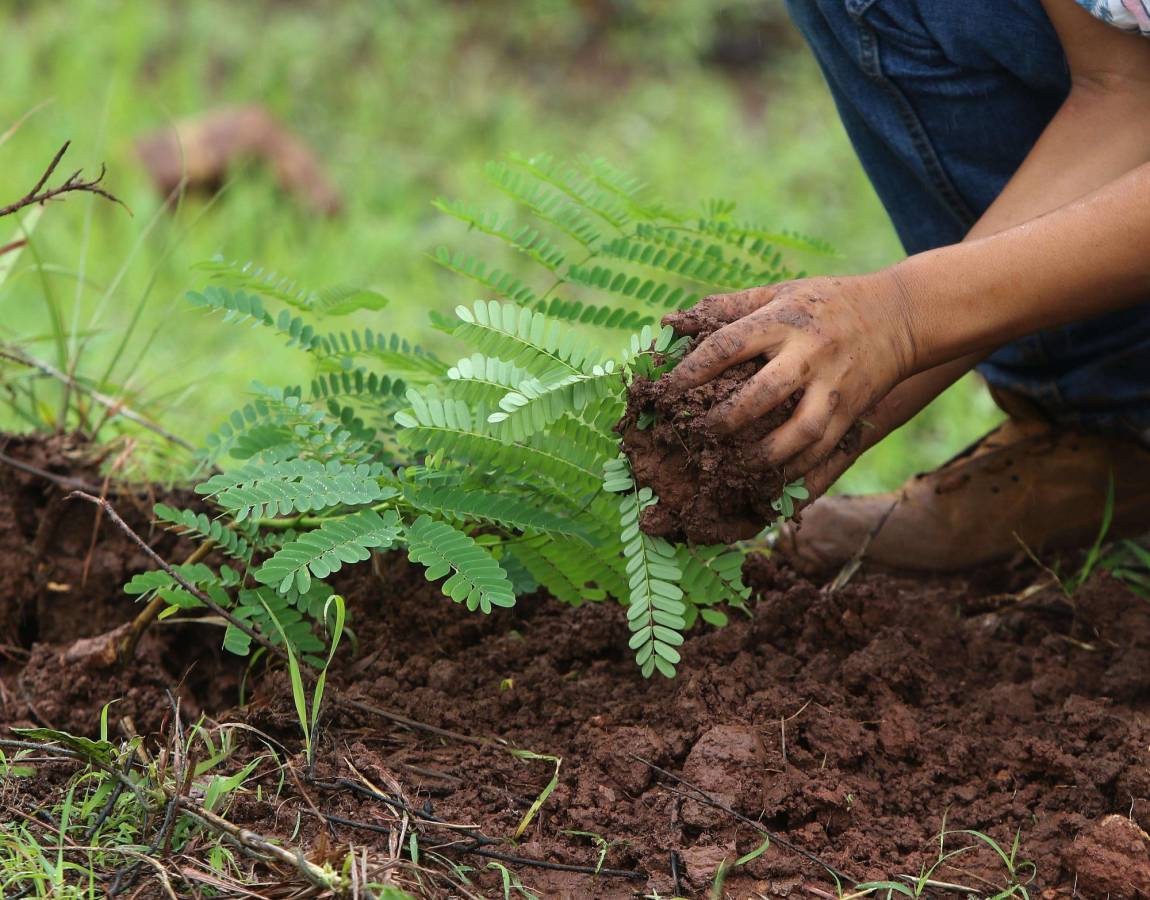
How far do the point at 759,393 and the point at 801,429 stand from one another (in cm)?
8

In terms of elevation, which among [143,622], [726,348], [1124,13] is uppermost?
[1124,13]

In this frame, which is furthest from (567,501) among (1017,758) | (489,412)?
(1017,758)

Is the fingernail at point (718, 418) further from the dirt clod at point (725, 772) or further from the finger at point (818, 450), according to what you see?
the dirt clod at point (725, 772)

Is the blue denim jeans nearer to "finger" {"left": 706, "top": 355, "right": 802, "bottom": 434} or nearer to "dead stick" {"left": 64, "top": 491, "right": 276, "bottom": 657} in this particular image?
"finger" {"left": 706, "top": 355, "right": 802, "bottom": 434}

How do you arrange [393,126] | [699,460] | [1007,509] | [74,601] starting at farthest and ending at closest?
1. [393,126]
2. [1007,509]
3. [74,601]
4. [699,460]

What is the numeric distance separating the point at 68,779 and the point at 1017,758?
4.31 feet

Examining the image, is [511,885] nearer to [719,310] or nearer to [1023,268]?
[719,310]

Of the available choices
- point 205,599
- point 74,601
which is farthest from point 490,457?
point 74,601

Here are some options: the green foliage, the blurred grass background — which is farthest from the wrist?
the blurred grass background

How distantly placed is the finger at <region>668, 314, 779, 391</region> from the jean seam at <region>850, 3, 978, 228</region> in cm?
90

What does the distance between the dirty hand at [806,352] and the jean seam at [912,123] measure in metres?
0.73

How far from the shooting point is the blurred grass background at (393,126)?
4.05 metres

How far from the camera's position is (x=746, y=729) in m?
1.61

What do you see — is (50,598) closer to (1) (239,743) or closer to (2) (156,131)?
(1) (239,743)
